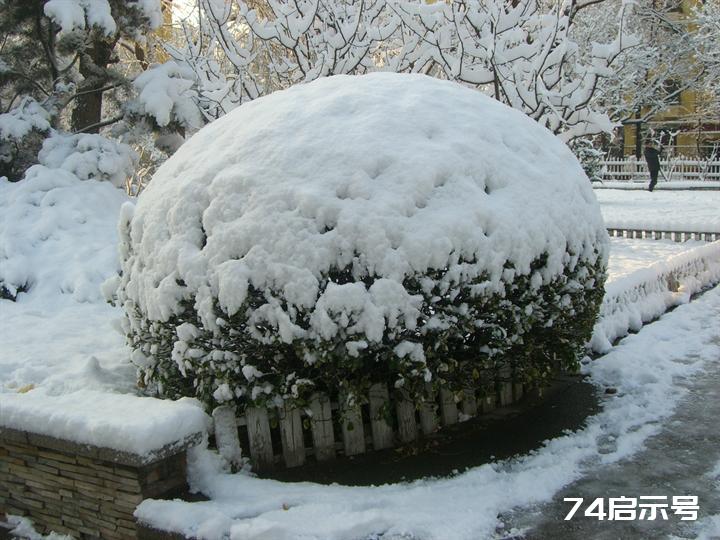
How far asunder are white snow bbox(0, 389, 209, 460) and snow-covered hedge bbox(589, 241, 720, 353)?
3.69m

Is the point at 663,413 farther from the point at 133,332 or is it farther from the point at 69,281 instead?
the point at 69,281

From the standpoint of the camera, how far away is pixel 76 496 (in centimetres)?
390

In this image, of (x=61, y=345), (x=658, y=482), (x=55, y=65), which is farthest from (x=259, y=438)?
(x=55, y=65)

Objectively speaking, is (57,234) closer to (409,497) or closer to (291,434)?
(291,434)

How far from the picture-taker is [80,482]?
3.86m

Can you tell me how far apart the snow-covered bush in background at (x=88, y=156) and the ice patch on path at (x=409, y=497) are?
6840mm

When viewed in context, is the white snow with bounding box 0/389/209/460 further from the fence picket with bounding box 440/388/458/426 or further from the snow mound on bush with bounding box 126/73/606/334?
the fence picket with bounding box 440/388/458/426

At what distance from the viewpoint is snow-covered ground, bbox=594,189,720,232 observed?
12.9m

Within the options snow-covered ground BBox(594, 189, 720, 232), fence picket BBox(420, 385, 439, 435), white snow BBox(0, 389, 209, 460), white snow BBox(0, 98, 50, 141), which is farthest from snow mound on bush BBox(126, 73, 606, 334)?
snow-covered ground BBox(594, 189, 720, 232)

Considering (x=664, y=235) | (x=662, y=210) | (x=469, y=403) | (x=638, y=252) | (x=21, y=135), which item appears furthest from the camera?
(x=662, y=210)

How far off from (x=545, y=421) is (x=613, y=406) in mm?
558

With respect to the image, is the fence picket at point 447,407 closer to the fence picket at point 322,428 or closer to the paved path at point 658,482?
the fence picket at point 322,428

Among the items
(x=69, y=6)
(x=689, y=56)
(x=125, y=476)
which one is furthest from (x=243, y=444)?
(x=689, y=56)

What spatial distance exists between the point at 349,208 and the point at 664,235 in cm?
1101
